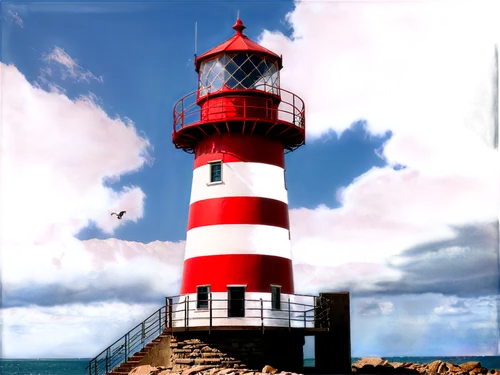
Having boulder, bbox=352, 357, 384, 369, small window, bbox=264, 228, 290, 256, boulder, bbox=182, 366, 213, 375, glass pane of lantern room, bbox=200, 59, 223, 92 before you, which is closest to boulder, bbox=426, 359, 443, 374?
boulder, bbox=352, 357, 384, 369

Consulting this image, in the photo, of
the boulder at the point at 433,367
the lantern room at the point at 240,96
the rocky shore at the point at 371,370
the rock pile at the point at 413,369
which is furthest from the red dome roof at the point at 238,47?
the boulder at the point at 433,367

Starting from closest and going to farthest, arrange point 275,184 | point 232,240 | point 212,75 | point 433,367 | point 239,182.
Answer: point 232,240 < point 239,182 < point 275,184 < point 212,75 < point 433,367

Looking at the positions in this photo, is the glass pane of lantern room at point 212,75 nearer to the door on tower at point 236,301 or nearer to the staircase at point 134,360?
the door on tower at point 236,301

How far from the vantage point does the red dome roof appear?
27625 mm

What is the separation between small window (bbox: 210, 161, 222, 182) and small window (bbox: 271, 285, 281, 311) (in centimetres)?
462

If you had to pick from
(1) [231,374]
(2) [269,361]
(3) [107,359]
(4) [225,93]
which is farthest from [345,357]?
(4) [225,93]

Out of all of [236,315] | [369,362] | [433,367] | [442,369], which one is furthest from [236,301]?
[442,369]

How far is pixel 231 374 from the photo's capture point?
76.5 ft

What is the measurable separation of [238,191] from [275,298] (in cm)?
424

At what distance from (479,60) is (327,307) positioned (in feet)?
66.5

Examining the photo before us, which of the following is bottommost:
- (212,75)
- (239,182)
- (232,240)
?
(232,240)

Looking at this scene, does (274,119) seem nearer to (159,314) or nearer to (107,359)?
(159,314)

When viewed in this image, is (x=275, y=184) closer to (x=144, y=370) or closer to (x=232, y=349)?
(x=232, y=349)

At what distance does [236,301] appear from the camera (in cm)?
2592
